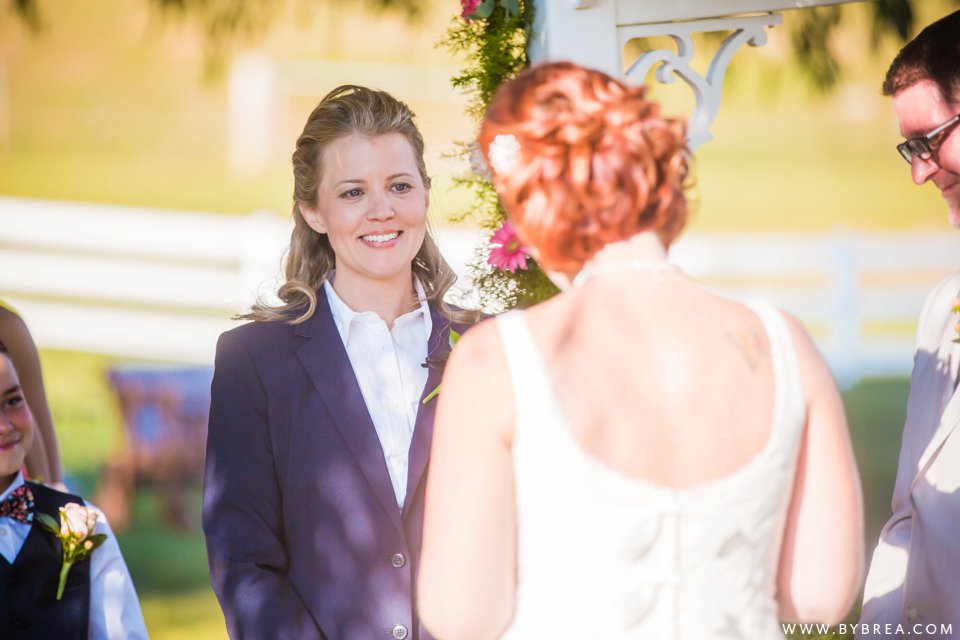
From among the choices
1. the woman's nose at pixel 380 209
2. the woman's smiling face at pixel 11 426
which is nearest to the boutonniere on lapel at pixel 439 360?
the woman's nose at pixel 380 209

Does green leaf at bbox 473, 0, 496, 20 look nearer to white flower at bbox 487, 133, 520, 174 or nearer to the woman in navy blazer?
the woman in navy blazer

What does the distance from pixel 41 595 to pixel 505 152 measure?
7.78 feet

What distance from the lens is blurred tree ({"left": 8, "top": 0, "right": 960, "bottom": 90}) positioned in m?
5.63

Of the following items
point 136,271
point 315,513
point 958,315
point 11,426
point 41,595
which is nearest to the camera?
point 315,513

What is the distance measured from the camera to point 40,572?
341 centimetres

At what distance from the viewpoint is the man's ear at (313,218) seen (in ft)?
10.5

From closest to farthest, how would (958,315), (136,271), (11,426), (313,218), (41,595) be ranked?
(958,315), (313,218), (41,595), (11,426), (136,271)

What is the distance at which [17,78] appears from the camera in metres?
6.11

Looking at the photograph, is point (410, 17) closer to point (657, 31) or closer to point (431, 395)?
point (657, 31)

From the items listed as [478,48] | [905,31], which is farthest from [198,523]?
[905,31]

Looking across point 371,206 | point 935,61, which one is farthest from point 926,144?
point 371,206

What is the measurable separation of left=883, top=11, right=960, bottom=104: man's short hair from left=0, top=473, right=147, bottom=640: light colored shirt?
2793 millimetres

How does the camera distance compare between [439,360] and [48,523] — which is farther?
[48,523]

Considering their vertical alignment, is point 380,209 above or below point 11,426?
above
